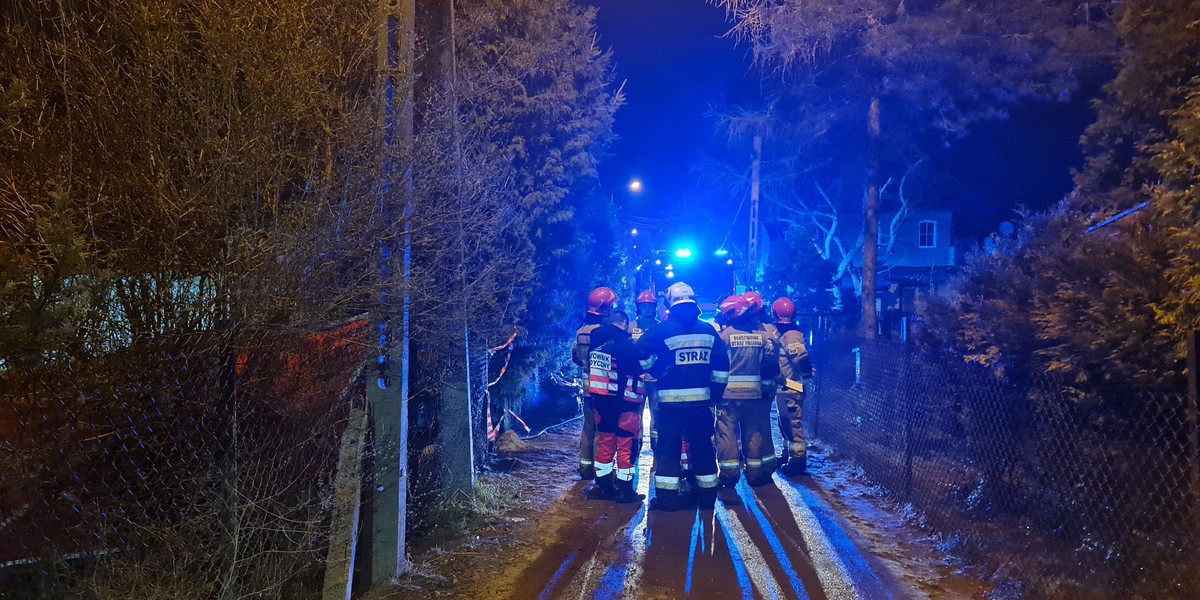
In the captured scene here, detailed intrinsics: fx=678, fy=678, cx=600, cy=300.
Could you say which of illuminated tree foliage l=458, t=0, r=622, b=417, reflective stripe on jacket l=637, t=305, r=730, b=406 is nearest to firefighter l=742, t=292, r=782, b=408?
reflective stripe on jacket l=637, t=305, r=730, b=406

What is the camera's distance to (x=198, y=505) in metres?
3.45

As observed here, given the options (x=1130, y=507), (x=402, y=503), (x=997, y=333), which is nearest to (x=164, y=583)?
(x=402, y=503)

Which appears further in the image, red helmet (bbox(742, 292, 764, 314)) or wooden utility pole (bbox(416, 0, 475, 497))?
red helmet (bbox(742, 292, 764, 314))

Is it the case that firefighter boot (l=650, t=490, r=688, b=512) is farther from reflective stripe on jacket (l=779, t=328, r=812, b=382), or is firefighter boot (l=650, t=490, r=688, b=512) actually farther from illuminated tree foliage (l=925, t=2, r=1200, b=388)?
illuminated tree foliage (l=925, t=2, r=1200, b=388)

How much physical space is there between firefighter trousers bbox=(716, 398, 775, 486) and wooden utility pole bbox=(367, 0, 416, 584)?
3.93 meters

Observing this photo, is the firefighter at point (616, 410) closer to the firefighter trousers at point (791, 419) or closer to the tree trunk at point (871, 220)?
the firefighter trousers at point (791, 419)

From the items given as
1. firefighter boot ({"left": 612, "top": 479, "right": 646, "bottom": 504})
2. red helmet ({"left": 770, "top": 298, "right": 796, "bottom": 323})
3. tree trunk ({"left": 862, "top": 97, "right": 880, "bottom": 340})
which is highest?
tree trunk ({"left": 862, "top": 97, "right": 880, "bottom": 340})

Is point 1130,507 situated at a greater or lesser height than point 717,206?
lesser

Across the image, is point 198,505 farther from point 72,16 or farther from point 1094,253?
point 1094,253

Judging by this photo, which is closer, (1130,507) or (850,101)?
(1130,507)

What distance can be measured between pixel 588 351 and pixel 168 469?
16.0ft

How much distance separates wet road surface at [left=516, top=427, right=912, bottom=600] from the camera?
4.86m

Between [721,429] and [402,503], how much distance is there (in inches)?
157

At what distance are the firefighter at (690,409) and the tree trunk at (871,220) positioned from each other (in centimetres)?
1154
